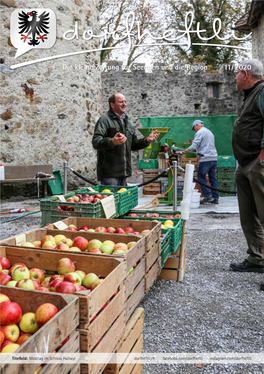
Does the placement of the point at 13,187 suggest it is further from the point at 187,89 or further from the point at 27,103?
the point at 187,89

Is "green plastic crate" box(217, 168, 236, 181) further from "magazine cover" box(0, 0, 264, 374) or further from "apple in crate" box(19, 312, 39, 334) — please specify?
"apple in crate" box(19, 312, 39, 334)

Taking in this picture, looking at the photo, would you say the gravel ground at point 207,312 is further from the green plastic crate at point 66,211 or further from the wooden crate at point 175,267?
the green plastic crate at point 66,211

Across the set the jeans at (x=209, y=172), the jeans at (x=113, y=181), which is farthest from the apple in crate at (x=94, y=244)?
the jeans at (x=209, y=172)

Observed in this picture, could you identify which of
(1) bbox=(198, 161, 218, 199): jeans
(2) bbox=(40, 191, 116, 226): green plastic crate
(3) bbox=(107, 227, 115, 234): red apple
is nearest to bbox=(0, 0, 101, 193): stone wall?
→ (1) bbox=(198, 161, 218, 199): jeans

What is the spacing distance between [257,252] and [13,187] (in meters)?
6.26

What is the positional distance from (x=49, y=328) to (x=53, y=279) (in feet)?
2.25

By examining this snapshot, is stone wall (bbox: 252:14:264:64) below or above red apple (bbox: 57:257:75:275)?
above

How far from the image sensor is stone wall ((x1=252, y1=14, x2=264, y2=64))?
1280cm

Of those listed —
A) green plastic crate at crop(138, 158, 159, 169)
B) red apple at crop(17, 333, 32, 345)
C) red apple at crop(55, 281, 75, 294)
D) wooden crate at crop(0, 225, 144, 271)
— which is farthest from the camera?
green plastic crate at crop(138, 158, 159, 169)

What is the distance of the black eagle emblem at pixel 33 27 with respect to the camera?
316 inches

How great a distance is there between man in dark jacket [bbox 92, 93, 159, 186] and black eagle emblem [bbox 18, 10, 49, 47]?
15.3 feet

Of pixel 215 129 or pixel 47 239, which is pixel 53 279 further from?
pixel 215 129

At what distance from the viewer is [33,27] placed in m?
8.12

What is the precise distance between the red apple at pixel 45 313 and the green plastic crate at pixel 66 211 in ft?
7.72
